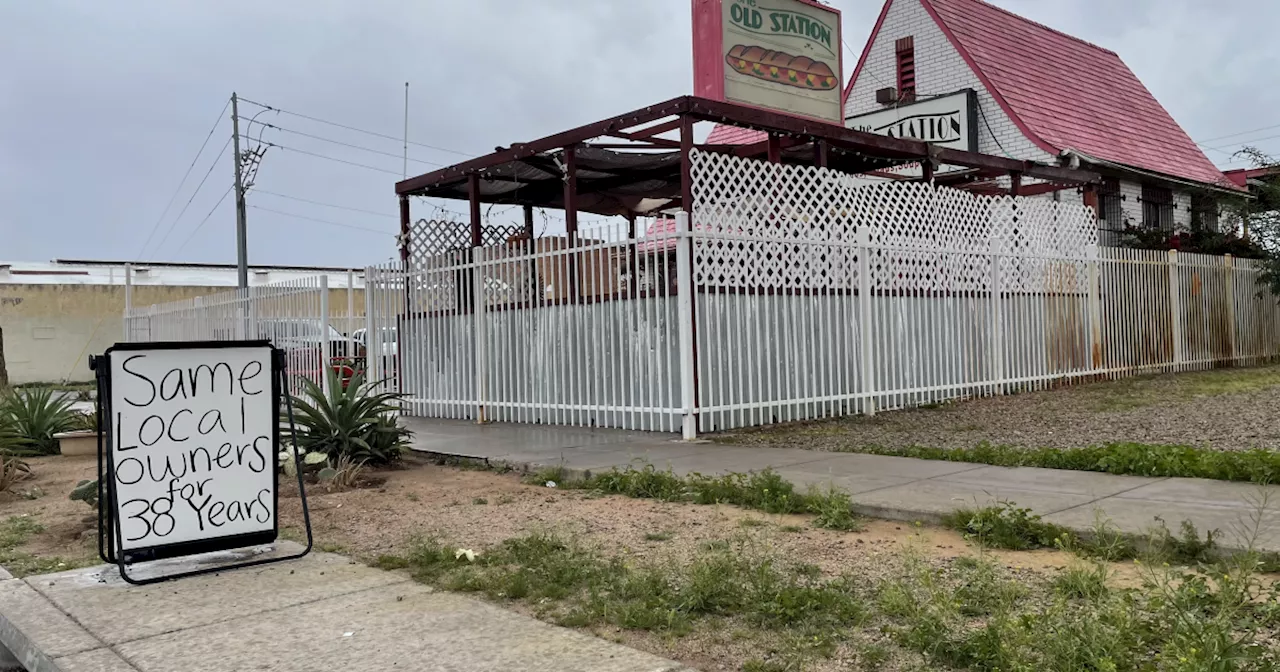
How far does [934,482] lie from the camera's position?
6.65 m

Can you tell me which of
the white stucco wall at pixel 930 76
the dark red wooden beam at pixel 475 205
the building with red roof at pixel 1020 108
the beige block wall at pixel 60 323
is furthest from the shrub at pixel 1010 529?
the beige block wall at pixel 60 323

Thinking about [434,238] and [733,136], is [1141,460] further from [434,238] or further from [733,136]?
[733,136]

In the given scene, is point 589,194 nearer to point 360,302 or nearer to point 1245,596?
point 360,302

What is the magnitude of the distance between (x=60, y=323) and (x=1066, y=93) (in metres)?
32.9

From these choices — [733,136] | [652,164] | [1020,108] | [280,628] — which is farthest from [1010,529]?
[733,136]

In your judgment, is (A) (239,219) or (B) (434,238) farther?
(A) (239,219)

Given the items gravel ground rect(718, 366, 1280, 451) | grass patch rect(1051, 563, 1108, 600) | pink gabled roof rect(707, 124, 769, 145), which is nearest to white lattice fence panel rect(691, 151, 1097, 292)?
gravel ground rect(718, 366, 1280, 451)

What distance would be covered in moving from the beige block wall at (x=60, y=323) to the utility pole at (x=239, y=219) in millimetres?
3929

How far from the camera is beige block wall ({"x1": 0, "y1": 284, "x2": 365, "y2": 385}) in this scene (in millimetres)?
34250

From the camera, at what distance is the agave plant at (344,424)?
8.45 meters

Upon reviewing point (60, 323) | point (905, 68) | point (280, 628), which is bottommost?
point (280, 628)

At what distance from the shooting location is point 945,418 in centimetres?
1080

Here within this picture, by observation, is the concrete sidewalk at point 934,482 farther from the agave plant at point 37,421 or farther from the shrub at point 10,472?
the agave plant at point 37,421

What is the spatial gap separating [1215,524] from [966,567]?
4.86 ft
